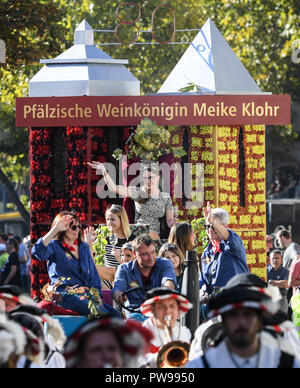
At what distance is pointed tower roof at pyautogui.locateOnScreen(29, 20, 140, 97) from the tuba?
9.13m

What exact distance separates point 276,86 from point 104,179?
23146mm

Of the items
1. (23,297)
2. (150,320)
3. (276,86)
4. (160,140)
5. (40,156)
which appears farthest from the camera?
(276,86)

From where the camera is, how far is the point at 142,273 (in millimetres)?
11203

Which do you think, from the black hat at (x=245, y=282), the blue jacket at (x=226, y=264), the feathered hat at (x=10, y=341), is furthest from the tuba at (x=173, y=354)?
the blue jacket at (x=226, y=264)

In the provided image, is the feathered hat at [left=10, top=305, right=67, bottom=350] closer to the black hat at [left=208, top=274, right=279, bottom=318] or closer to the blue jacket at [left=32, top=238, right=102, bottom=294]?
the black hat at [left=208, top=274, right=279, bottom=318]

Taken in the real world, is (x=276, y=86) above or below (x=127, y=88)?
above

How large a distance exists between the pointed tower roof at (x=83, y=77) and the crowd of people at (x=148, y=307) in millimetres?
2210

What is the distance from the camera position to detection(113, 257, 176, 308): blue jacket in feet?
36.2

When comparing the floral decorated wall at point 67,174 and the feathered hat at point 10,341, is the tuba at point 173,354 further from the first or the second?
the floral decorated wall at point 67,174

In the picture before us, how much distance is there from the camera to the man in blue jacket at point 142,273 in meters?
11.0

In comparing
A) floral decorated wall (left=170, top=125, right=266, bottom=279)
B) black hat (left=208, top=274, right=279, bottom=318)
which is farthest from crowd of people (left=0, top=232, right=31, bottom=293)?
black hat (left=208, top=274, right=279, bottom=318)

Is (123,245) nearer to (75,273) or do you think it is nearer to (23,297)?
(75,273)

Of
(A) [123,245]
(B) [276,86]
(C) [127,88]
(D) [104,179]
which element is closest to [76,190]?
(D) [104,179]

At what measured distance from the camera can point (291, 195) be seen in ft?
143
